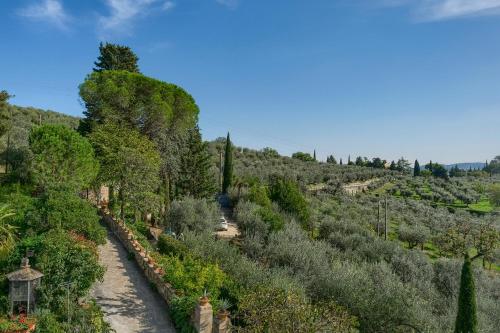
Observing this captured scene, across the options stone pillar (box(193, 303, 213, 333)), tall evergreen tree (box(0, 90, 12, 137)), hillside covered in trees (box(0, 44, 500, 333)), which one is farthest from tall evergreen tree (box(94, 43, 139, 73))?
stone pillar (box(193, 303, 213, 333))

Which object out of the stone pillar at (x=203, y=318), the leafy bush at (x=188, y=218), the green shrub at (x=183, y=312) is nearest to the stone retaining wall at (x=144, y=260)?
the green shrub at (x=183, y=312)

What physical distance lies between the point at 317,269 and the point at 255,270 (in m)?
4.15

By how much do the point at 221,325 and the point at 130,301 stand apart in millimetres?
4682

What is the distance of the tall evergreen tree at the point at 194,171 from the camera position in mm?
34156

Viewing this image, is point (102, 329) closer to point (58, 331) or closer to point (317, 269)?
point (58, 331)

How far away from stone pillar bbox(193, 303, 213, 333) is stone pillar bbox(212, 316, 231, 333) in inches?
9.8

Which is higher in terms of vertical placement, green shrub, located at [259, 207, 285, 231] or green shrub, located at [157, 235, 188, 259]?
green shrub, located at [259, 207, 285, 231]

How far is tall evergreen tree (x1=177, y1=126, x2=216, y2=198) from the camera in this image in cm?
3416

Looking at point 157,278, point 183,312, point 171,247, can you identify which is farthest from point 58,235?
point 171,247

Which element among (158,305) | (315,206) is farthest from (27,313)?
(315,206)

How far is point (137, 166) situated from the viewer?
22.6 m

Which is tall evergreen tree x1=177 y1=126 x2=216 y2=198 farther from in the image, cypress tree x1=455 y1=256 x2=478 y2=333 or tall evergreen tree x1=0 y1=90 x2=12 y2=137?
cypress tree x1=455 y1=256 x2=478 y2=333

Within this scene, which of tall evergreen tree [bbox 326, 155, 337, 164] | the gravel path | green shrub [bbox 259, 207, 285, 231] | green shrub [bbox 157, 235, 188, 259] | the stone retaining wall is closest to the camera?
the gravel path

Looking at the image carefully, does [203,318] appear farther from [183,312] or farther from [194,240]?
[194,240]
